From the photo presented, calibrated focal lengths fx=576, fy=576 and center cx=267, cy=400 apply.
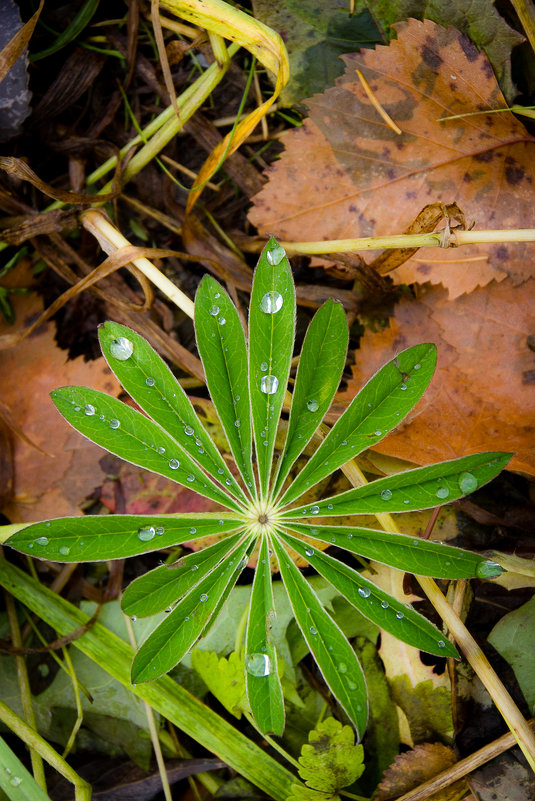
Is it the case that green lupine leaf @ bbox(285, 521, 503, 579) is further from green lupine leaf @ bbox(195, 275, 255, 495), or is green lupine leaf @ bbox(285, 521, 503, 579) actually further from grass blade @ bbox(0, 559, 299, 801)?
grass blade @ bbox(0, 559, 299, 801)

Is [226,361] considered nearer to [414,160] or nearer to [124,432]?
[124,432]

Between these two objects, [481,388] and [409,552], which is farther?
[481,388]

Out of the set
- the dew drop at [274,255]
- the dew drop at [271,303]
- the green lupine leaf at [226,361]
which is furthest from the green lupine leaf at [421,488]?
the dew drop at [274,255]

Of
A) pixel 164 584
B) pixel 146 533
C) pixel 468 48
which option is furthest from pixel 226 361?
pixel 468 48

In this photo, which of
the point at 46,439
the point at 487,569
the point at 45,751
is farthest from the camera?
the point at 46,439

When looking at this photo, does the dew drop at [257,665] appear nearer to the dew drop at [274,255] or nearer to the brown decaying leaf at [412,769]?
the brown decaying leaf at [412,769]
